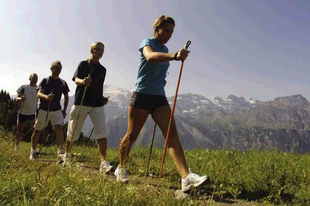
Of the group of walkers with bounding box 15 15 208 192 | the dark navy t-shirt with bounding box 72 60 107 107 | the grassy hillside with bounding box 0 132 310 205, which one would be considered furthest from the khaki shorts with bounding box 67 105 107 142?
the grassy hillside with bounding box 0 132 310 205

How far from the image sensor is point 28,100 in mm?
10516

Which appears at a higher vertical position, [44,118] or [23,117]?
[44,118]

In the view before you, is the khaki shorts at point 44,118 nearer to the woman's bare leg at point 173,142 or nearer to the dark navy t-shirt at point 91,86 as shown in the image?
the dark navy t-shirt at point 91,86

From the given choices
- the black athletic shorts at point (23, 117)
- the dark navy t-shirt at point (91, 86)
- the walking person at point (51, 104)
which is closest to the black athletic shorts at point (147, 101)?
the dark navy t-shirt at point (91, 86)

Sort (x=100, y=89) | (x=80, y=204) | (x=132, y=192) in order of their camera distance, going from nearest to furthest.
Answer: (x=80, y=204)
(x=132, y=192)
(x=100, y=89)

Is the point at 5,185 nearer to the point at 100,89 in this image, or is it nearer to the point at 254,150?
the point at 100,89

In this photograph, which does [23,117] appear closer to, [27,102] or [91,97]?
[27,102]

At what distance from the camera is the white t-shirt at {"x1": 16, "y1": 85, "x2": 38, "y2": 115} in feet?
34.4

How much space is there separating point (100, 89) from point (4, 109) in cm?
1834

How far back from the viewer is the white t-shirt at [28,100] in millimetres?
Answer: 10477

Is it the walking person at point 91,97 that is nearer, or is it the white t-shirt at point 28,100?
the walking person at point 91,97

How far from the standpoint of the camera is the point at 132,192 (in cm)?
302

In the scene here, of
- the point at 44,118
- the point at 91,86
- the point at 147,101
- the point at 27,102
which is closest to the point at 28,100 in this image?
the point at 27,102

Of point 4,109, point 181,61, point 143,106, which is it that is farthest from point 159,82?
point 4,109
